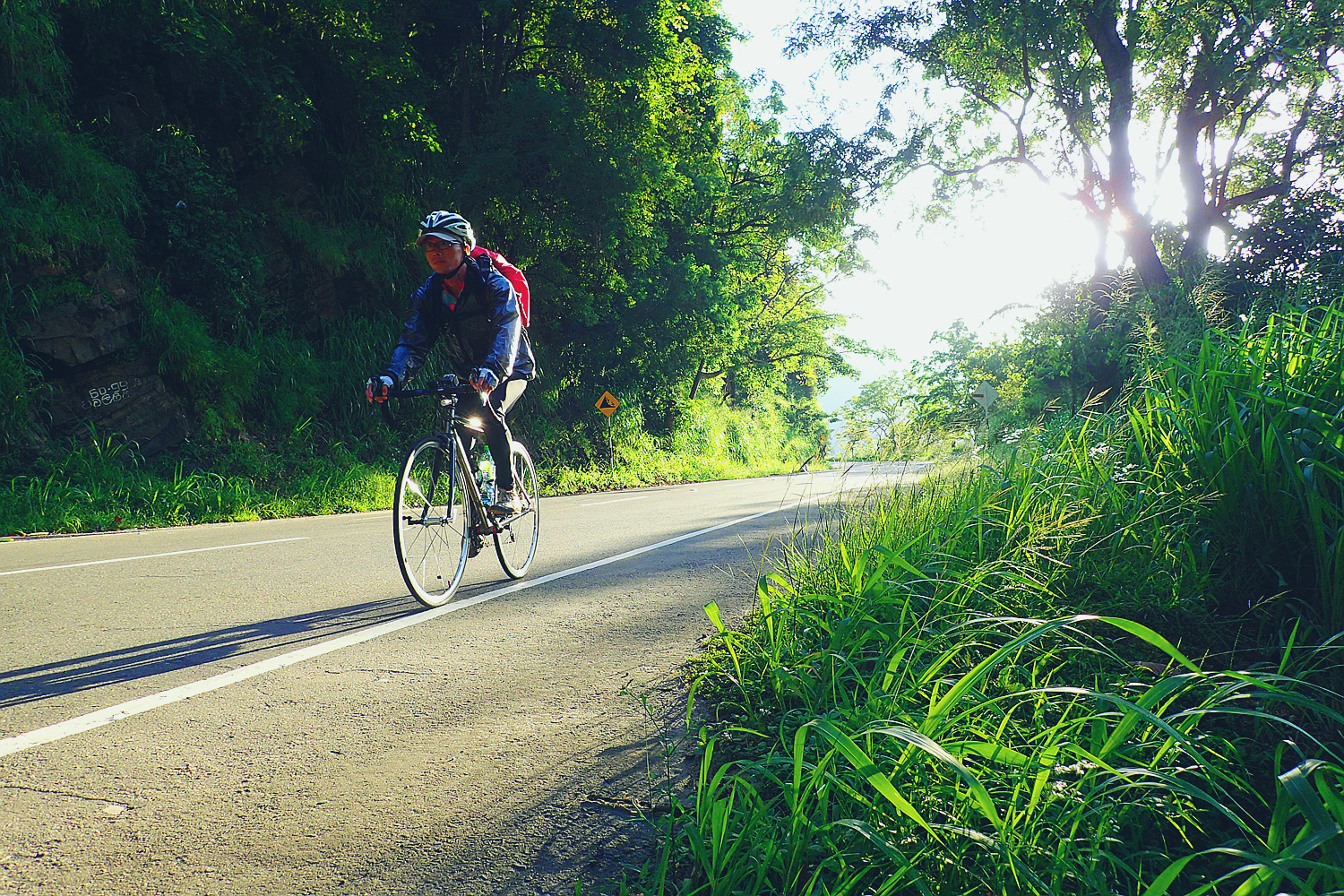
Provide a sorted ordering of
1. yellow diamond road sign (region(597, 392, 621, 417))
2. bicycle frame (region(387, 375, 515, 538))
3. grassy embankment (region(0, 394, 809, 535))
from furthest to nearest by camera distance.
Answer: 1. yellow diamond road sign (region(597, 392, 621, 417))
2. grassy embankment (region(0, 394, 809, 535))
3. bicycle frame (region(387, 375, 515, 538))

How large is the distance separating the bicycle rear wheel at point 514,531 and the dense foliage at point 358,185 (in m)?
8.54

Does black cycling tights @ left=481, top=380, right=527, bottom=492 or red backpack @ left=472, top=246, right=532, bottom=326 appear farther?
black cycling tights @ left=481, top=380, right=527, bottom=492

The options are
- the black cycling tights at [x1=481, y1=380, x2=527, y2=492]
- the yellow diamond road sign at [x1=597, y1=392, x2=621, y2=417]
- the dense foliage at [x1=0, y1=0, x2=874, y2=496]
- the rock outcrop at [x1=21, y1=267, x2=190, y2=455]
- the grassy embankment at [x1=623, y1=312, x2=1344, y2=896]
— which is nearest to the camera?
the grassy embankment at [x1=623, y1=312, x2=1344, y2=896]

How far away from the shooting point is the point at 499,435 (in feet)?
17.9

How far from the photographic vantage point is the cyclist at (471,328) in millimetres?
4965

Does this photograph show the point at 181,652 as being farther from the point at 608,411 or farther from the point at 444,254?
the point at 608,411

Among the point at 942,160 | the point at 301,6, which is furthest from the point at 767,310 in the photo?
the point at 301,6

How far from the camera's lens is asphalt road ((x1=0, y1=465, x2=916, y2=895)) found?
6.33ft

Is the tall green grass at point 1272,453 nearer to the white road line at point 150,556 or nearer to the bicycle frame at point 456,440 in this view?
the bicycle frame at point 456,440

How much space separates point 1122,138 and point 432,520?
21.2m

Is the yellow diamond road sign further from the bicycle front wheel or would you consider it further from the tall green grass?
the tall green grass

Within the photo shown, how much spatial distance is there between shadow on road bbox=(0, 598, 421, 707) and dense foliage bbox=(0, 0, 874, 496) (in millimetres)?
A: 9054

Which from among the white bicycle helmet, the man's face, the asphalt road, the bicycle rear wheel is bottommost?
the asphalt road

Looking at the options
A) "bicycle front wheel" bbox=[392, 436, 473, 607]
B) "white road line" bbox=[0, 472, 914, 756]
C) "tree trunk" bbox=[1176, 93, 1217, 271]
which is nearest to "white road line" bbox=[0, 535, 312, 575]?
"bicycle front wheel" bbox=[392, 436, 473, 607]
